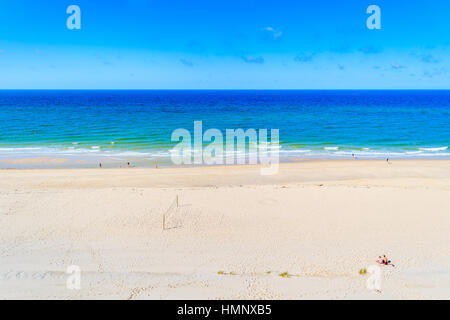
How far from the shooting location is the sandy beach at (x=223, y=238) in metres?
10.3

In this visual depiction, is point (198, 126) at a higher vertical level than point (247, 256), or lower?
higher

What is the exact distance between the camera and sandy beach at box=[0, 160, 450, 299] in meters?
10.3

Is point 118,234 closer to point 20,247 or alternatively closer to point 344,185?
point 20,247

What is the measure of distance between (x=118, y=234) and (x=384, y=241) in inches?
445

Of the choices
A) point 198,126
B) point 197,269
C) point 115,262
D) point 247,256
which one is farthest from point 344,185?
point 198,126

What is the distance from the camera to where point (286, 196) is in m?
19.2

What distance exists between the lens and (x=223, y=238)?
45.7ft

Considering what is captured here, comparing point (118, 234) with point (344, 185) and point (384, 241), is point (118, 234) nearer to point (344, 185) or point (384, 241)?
point (384, 241)
